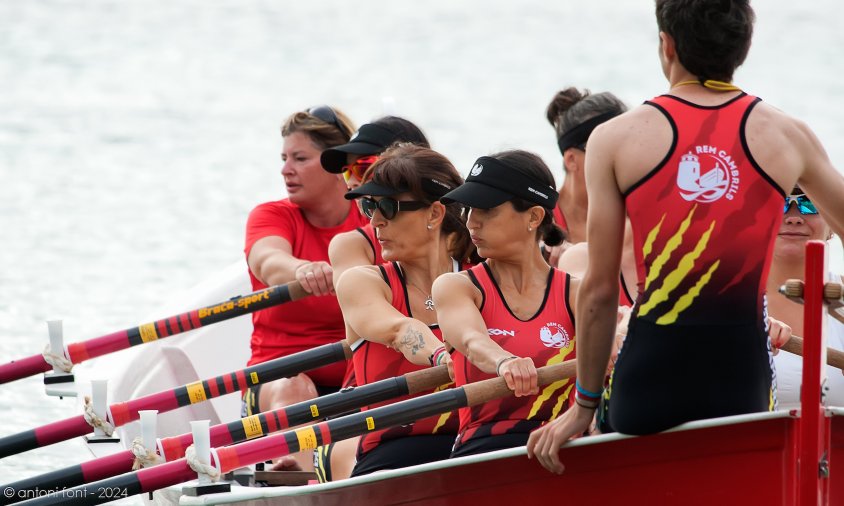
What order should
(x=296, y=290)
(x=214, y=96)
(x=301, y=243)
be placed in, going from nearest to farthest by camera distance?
(x=296, y=290) → (x=301, y=243) → (x=214, y=96)

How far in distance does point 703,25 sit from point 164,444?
6.61 feet

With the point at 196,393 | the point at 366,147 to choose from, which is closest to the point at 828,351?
the point at 366,147

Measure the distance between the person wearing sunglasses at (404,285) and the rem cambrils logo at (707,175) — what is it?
111cm

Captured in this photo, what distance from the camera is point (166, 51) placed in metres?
18.2

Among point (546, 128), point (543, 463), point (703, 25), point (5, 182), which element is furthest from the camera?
point (546, 128)

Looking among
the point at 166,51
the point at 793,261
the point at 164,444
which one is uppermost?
the point at 166,51

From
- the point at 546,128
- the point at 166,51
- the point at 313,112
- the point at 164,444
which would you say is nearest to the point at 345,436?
the point at 164,444

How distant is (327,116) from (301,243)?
0.47m

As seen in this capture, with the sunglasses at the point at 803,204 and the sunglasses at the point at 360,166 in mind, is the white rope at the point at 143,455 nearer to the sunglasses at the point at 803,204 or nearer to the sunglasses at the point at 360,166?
the sunglasses at the point at 360,166

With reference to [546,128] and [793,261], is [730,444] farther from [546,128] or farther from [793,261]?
[546,128]

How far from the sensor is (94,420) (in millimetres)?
4465

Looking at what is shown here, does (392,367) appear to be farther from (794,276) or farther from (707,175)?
(707,175)

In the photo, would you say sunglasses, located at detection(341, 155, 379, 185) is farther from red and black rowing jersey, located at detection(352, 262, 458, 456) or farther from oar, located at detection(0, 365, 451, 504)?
oar, located at detection(0, 365, 451, 504)

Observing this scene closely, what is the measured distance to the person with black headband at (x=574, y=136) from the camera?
192 inches
